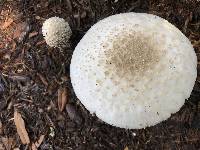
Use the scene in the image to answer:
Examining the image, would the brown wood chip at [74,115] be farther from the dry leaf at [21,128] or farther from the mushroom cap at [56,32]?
the mushroom cap at [56,32]

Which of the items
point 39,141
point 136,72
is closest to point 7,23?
point 39,141

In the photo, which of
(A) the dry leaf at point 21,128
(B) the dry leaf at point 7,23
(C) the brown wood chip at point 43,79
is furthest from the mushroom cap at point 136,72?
(B) the dry leaf at point 7,23

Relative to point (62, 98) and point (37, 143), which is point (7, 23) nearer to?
point (62, 98)

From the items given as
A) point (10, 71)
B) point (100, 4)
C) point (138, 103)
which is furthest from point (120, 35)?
point (10, 71)

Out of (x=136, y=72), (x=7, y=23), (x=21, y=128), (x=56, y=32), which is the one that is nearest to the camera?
(x=136, y=72)

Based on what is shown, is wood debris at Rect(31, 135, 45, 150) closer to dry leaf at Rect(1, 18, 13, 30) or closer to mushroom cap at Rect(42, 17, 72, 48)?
mushroom cap at Rect(42, 17, 72, 48)

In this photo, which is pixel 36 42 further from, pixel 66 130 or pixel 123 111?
pixel 123 111
